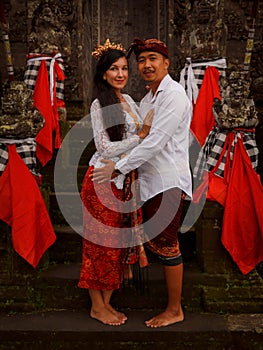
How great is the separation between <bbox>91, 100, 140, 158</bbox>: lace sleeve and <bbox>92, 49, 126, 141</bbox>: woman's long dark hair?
34mm

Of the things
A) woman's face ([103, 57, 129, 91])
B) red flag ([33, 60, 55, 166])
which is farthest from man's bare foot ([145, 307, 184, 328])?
red flag ([33, 60, 55, 166])

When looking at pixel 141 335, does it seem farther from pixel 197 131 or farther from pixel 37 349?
pixel 197 131

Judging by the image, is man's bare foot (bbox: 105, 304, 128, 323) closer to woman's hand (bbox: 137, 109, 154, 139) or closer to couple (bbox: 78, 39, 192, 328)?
couple (bbox: 78, 39, 192, 328)

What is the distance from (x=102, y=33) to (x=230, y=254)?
13.3 ft

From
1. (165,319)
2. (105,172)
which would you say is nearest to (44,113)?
(105,172)

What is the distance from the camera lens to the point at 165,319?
11.0 feet

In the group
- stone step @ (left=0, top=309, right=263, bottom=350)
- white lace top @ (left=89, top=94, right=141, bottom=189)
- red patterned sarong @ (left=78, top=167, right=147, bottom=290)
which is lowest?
stone step @ (left=0, top=309, right=263, bottom=350)

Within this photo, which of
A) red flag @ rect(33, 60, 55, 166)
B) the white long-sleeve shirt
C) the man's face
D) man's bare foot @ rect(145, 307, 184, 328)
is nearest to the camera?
the white long-sleeve shirt

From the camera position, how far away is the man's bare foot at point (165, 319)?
10.9 feet

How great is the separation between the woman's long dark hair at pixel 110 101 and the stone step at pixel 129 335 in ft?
4.33

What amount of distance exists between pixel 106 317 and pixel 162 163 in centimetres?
116

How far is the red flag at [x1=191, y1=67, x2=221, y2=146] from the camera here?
14.5ft

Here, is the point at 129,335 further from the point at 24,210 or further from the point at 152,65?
the point at 152,65

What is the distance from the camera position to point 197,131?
4.42 metres
